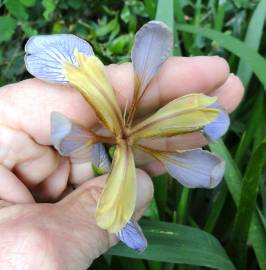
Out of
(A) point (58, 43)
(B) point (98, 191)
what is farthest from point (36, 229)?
(A) point (58, 43)

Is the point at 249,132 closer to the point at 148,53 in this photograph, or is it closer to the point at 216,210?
the point at 216,210

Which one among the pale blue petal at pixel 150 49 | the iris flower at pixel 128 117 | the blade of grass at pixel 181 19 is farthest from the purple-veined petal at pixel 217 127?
the blade of grass at pixel 181 19

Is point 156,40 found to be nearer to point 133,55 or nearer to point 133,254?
point 133,55

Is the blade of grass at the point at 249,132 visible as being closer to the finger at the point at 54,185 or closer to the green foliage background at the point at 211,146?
the green foliage background at the point at 211,146

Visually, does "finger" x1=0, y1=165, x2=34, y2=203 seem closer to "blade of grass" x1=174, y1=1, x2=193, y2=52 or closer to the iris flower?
the iris flower

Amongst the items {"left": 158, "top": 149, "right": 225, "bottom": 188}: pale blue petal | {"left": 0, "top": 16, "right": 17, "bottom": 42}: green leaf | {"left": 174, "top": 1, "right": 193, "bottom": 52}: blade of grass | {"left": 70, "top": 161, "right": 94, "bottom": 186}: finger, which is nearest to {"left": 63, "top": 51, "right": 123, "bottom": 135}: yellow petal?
{"left": 158, "top": 149, "right": 225, "bottom": 188}: pale blue petal

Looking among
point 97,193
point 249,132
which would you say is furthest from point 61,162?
point 249,132
